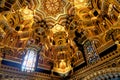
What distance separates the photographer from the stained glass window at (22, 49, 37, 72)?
12.1 m

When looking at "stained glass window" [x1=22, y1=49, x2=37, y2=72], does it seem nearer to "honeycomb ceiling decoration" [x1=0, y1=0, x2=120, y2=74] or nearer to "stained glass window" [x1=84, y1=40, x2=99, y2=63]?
"honeycomb ceiling decoration" [x1=0, y1=0, x2=120, y2=74]

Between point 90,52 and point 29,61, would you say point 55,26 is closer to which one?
point 29,61

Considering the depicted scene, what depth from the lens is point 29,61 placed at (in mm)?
12664

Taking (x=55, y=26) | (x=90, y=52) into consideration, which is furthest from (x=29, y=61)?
(x=90, y=52)

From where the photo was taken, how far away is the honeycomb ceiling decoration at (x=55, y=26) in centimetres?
1167

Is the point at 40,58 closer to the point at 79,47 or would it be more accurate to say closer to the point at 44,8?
the point at 79,47

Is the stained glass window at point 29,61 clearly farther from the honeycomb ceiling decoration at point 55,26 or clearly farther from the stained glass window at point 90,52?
the stained glass window at point 90,52

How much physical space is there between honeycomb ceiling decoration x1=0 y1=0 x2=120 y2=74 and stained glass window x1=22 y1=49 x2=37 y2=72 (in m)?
0.47

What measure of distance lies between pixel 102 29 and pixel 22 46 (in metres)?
6.04

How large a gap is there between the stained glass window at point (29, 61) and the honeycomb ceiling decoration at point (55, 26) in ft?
1.55

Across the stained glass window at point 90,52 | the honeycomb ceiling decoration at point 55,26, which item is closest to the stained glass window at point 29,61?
the honeycomb ceiling decoration at point 55,26

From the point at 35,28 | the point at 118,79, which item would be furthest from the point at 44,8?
the point at 118,79

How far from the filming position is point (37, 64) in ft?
42.0

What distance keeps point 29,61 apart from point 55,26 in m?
3.61
